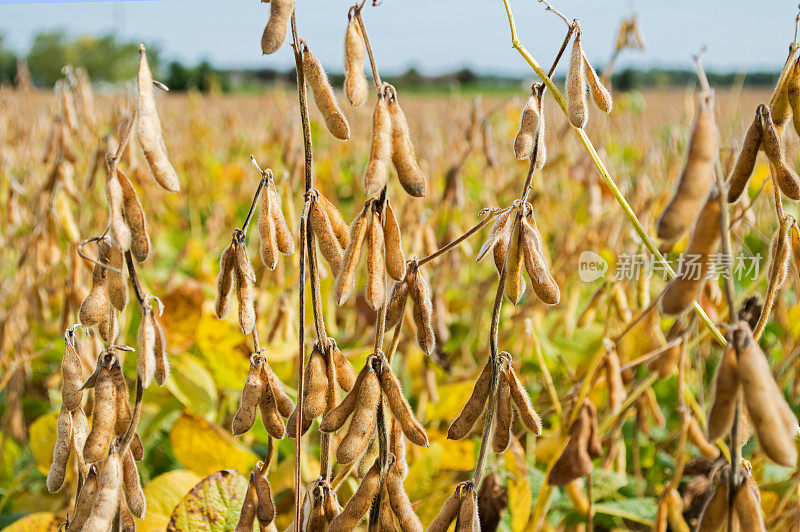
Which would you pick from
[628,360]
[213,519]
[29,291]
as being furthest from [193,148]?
[213,519]

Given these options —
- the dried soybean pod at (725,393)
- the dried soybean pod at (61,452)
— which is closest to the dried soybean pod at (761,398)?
the dried soybean pod at (725,393)

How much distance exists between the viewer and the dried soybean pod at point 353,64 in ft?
1.68

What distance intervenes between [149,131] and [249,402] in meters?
0.23

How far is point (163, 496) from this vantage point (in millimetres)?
903

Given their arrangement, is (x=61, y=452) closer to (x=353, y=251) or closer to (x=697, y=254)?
(x=353, y=251)

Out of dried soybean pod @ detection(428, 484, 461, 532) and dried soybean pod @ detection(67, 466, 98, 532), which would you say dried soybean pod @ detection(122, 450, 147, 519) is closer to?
dried soybean pod @ detection(67, 466, 98, 532)

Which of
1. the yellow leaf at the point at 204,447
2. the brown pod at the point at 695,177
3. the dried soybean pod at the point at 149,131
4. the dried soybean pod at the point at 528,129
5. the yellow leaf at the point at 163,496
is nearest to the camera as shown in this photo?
the brown pod at the point at 695,177

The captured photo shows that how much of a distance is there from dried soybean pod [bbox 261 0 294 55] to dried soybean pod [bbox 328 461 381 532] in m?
0.33

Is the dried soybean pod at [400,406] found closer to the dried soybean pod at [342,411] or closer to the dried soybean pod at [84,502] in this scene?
the dried soybean pod at [342,411]

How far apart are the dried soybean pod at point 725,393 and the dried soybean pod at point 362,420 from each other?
0.76 feet

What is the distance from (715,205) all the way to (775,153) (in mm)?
220

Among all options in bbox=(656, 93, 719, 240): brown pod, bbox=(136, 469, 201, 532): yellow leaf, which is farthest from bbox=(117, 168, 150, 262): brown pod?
bbox=(136, 469, 201, 532): yellow leaf

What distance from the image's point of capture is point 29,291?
1322 mm

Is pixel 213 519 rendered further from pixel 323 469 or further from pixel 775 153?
pixel 775 153
